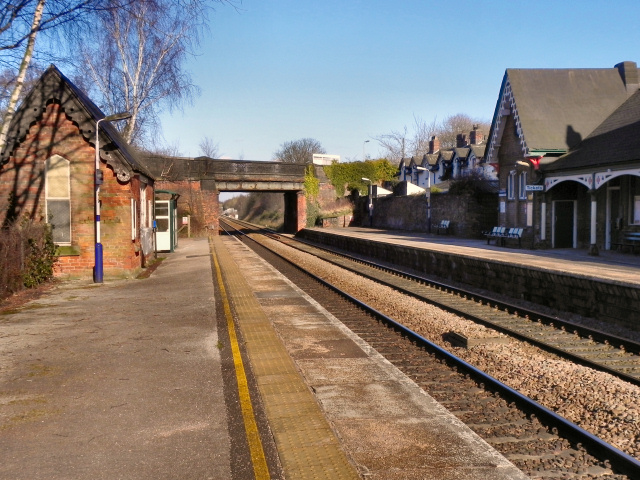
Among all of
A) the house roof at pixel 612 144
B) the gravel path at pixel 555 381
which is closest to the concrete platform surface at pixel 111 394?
the gravel path at pixel 555 381

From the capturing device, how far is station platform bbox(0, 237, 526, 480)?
4621 millimetres

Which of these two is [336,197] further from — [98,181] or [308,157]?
[308,157]

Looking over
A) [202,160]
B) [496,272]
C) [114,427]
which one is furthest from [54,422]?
[202,160]

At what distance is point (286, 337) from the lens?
9.49 metres

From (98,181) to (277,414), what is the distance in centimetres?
1124

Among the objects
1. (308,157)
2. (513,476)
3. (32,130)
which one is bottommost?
(513,476)

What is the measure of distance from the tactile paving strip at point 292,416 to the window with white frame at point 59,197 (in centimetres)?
849

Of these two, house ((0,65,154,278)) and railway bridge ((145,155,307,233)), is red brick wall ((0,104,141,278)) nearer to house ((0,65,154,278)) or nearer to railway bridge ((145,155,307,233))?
house ((0,65,154,278))

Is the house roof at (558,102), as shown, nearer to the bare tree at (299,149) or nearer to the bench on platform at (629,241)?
the bench on platform at (629,241)

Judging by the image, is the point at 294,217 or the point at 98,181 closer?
the point at 98,181

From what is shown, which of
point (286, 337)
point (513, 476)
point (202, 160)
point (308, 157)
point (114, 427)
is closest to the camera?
point (513, 476)

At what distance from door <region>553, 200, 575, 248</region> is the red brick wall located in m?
19.0

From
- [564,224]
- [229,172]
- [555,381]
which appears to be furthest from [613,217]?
[229,172]

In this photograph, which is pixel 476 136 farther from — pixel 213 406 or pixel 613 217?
pixel 213 406
